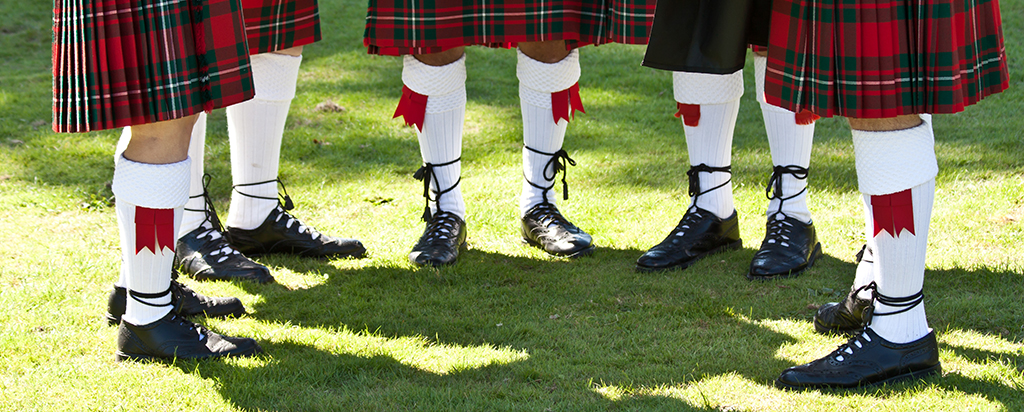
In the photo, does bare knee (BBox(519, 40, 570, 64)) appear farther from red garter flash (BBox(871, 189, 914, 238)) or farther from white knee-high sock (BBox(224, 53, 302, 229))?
red garter flash (BBox(871, 189, 914, 238))

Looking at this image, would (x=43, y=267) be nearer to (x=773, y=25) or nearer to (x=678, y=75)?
(x=678, y=75)

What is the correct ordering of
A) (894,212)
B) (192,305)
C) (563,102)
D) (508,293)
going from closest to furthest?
(894,212) → (192,305) → (508,293) → (563,102)

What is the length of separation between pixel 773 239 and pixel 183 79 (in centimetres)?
153

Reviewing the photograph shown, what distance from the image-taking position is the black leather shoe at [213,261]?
223 cm

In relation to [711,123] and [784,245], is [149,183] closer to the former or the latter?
[711,123]

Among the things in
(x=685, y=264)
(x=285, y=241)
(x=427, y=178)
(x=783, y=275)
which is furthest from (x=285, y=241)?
(x=783, y=275)

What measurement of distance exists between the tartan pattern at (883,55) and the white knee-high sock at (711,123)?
783 mm

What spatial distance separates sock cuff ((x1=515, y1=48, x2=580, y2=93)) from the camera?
2.42 meters

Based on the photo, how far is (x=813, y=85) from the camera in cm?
148

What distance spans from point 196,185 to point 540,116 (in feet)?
3.25

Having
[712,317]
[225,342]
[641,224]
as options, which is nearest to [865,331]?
[712,317]

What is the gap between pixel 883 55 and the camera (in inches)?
56.1

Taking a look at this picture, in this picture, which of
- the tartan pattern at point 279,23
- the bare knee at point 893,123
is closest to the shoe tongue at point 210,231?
the tartan pattern at point 279,23

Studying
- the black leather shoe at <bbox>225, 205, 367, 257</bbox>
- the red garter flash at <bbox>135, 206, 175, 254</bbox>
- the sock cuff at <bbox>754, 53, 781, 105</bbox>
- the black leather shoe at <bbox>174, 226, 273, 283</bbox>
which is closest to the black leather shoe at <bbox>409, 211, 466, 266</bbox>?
the black leather shoe at <bbox>225, 205, 367, 257</bbox>
